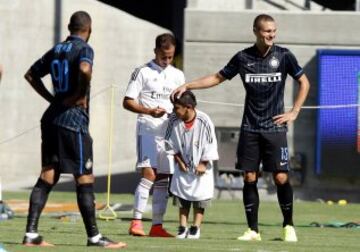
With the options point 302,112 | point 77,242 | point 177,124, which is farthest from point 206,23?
point 77,242

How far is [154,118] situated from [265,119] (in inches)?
55.9

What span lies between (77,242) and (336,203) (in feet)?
33.0

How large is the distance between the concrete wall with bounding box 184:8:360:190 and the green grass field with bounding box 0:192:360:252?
1.69 metres

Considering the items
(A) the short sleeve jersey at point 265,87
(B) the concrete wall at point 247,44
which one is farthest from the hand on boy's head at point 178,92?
(B) the concrete wall at point 247,44

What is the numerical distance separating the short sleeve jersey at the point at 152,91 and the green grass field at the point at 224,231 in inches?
43.1

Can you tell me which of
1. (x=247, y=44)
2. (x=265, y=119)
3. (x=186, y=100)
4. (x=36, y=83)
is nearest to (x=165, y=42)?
(x=186, y=100)

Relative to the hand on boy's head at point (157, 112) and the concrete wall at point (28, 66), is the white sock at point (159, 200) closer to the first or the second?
the hand on boy's head at point (157, 112)

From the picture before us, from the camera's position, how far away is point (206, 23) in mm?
20719

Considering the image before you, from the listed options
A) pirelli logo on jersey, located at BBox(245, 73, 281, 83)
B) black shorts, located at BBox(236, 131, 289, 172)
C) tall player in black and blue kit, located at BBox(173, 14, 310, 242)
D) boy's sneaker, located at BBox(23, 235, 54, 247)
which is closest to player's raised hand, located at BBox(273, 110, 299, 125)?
tall player in black and blue kit, located at BBox(173, 14, 310, 242)

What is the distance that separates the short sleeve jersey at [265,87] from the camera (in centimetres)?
1138

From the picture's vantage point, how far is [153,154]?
40.6ft

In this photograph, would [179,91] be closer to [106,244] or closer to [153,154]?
[153,154]

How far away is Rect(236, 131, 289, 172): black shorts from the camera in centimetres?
1140

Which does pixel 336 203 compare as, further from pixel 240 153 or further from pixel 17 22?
pixel 240 153
